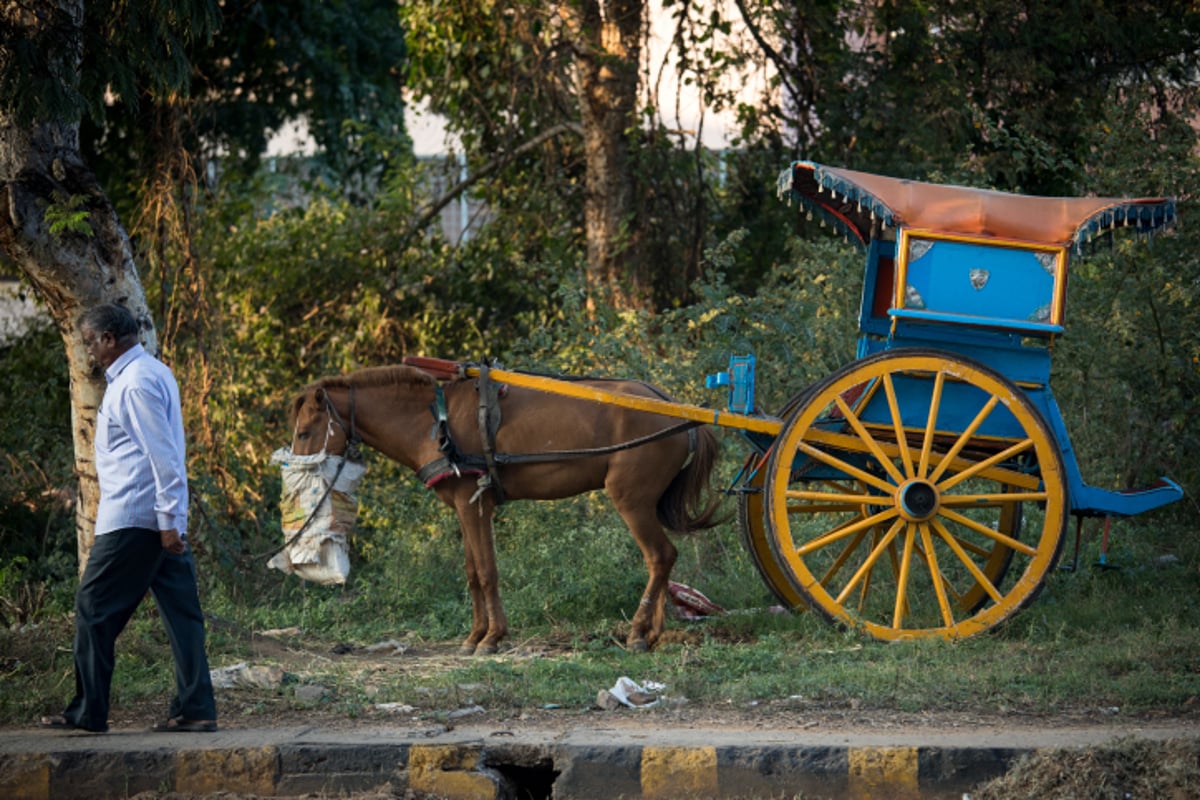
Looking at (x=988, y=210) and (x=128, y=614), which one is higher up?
(x=988, y=210)

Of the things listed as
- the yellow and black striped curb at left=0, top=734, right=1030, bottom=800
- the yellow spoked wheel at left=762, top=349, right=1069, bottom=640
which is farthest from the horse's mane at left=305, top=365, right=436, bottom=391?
the yellow and black striped curb at left=0, top=734, right=1030, bottom=800

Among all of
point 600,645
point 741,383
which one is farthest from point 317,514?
point 741,383

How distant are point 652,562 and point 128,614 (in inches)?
123

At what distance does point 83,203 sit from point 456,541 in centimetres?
372

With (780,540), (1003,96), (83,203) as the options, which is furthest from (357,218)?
(780,540)

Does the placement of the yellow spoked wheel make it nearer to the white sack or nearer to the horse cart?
the horse cart

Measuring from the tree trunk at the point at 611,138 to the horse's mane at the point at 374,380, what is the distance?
4.87 m

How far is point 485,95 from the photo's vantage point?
48.8 feet

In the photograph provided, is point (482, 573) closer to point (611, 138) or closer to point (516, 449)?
point (516, 449)

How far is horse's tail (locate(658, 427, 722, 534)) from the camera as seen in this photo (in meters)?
8.11

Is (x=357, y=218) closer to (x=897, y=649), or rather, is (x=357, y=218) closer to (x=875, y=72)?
(x=875, y=72)

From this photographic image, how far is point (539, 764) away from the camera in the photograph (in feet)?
17.9

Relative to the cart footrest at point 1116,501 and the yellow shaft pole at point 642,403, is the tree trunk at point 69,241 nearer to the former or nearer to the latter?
the yellow shaft pole at point 642,403

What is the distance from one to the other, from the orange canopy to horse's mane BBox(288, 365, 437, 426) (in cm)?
259
